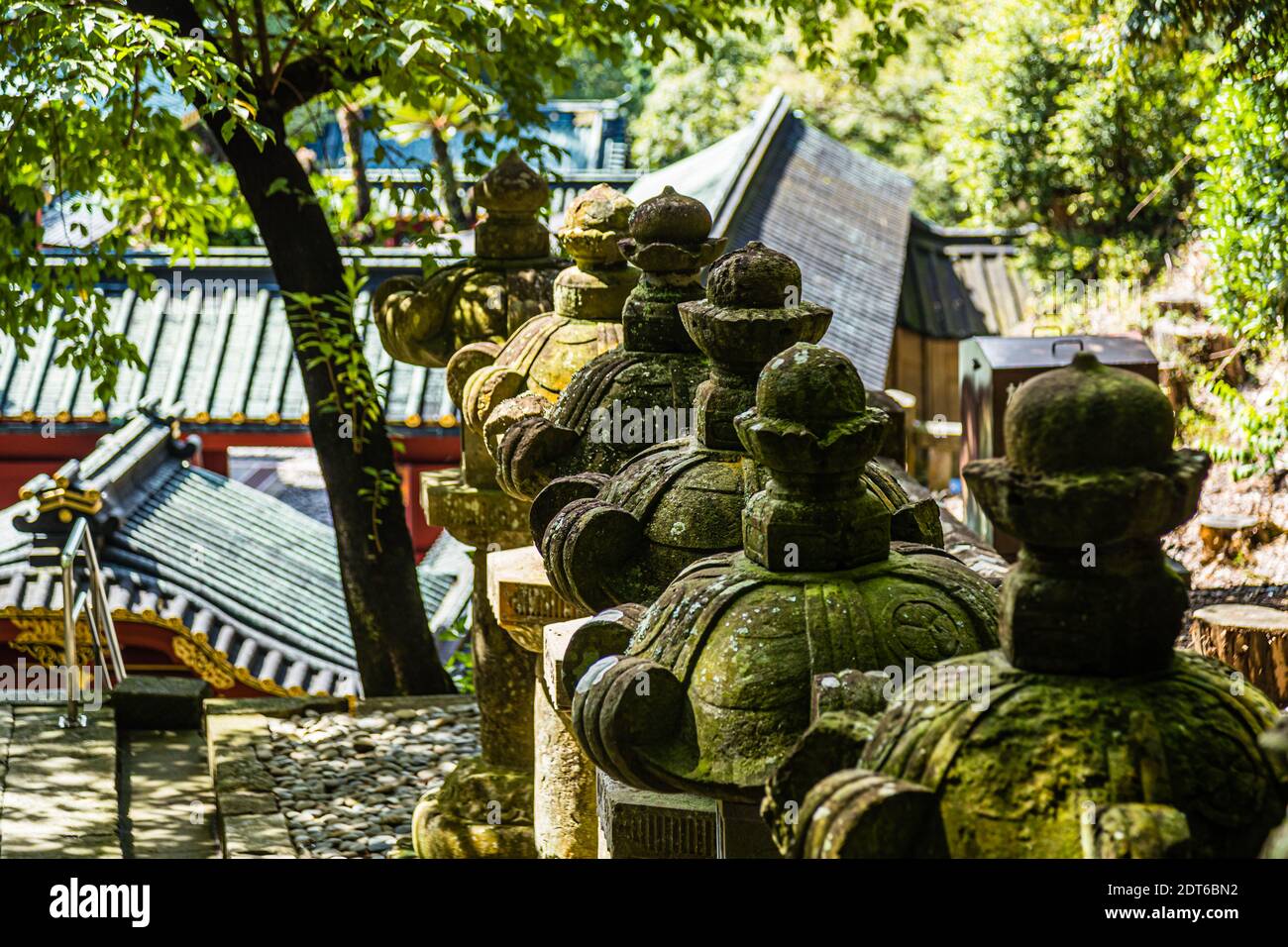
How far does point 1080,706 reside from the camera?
2385mm

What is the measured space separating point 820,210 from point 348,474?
8164mm

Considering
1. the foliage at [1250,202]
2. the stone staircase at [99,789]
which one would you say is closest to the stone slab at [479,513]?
the stone staircase at [99,789]

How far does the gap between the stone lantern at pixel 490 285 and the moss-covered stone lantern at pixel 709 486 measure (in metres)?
3.16

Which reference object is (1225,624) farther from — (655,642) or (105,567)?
(105,567)

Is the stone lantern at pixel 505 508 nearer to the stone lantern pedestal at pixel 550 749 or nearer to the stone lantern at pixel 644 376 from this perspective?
the stone lantern pedestal at pixel 550 749

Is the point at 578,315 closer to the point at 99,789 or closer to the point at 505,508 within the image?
the point at 505,508

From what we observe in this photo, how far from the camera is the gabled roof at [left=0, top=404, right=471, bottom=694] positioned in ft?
32.1

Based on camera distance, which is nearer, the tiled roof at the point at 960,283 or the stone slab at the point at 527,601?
the stone slab at the point at 527,601

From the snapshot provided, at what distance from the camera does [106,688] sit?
9.24 metres

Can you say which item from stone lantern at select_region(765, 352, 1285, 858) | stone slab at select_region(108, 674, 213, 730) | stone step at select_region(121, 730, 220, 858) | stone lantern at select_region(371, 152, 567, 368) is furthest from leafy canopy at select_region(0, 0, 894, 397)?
stone lantern at select_region(765, 352, 1285, 858)

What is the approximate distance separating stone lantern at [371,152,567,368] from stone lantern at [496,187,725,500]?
2.28m

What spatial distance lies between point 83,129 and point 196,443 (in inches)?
164

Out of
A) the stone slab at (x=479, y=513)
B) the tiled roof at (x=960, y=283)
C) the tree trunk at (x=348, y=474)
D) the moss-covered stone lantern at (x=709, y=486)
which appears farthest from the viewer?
the tiled roof at (x=960, y=283)

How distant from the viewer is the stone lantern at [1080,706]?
2348 millimetres
